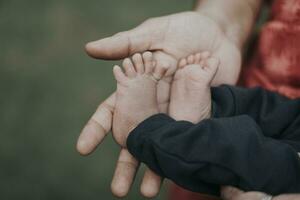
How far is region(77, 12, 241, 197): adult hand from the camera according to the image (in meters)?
0.70

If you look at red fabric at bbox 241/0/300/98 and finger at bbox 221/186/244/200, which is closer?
finger at bbox 221/186/244/200

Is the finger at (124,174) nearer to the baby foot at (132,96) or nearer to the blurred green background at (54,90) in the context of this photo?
the baby foot at (132,96)

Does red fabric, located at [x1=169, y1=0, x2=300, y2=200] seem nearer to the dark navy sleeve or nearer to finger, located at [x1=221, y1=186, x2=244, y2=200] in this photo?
the dark navy sleeve

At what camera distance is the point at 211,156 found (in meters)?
0.63

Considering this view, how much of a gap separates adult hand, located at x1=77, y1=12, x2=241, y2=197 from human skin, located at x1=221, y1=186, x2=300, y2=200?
3.8 inches

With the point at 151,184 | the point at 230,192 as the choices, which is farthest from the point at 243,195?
the point at 151,184

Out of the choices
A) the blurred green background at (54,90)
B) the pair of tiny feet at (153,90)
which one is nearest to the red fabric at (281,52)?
the pair of tiny feet at (153,90)

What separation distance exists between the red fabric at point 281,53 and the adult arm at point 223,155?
0.19 m

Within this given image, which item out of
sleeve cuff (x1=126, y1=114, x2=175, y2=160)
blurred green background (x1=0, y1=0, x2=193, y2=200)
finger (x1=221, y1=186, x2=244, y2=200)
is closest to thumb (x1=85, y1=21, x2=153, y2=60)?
sleeve cuff (x1=126, y1=114, x2=175, y2=160)

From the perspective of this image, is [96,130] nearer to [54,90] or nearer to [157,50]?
[157,50]

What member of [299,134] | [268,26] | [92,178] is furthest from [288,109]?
[92,178]

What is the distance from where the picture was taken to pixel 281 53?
2.71ft

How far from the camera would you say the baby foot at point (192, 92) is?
28.6 inches

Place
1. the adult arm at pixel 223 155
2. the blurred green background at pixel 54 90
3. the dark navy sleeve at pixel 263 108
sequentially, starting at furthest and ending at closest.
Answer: the blurred green background at pixel 54 90 < the dark navy sleeve at pixel 263 108 < the adult arm at pixel 223 155
